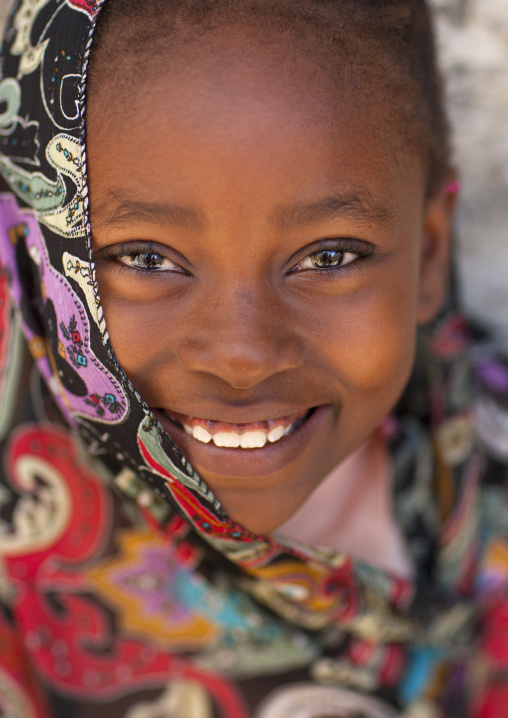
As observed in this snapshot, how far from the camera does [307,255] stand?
90 cm

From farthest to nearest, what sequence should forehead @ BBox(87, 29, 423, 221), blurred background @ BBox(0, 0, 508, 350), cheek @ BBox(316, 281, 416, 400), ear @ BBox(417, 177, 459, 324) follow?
blurred background @ BBox(0, 0, 508, 350) → ear @ BBox(417, 177, 459, 324) → cheek @ BBox(316, 281, 416, 400) → forehead @ BBox(87, 29, 423, 221)

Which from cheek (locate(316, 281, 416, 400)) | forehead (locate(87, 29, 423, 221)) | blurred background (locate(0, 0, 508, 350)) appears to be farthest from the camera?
blurred background (locate(0, 0, 508, 350))

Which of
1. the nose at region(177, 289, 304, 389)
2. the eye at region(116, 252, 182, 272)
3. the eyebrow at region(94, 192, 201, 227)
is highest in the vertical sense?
the eyebrow at region(94, 192, 201, 227)

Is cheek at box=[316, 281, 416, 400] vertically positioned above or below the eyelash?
below

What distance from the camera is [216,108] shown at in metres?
0.80

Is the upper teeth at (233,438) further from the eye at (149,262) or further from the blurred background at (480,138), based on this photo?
the blurred background at (480,138)

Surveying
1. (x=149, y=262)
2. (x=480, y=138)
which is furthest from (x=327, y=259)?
(x=480, y=138)

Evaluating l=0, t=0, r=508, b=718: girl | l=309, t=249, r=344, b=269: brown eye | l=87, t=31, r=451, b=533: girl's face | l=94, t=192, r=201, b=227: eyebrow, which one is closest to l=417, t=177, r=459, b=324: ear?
l=0, t=0, r=508, b=718: girl

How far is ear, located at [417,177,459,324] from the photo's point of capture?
1177 millimetres

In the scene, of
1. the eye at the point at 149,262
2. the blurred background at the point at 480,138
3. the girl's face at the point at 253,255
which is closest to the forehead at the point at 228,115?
the girl's face at the point at 253,255

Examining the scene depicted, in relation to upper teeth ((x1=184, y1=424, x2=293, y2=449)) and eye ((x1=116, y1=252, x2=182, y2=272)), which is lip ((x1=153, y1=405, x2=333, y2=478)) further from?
eye ((x1=116, y1=252, x2=182, y2=272))

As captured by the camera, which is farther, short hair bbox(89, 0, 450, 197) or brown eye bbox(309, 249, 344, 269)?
brown eye bbox(309, 249, 344, 269)

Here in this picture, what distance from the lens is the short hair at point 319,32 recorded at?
32.4 inches

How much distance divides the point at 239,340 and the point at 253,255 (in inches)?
3.9
